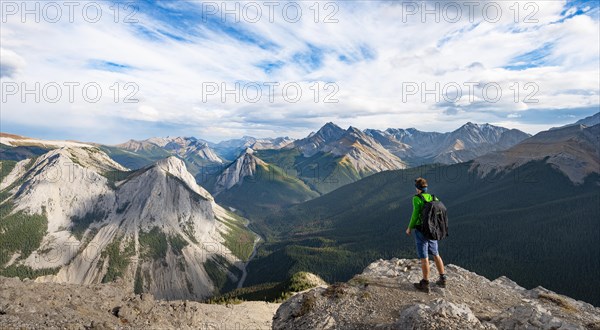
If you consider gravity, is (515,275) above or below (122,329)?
below

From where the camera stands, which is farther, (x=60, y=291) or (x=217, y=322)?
(x=217, y=322)

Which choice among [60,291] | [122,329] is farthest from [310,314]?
[60,291]

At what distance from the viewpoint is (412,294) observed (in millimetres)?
20922

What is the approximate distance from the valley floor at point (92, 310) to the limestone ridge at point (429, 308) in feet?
41.4

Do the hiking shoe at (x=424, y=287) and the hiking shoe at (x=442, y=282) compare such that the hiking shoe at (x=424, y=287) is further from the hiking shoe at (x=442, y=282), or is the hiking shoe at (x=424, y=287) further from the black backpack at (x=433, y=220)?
the black backpack at (x=433, y=220)

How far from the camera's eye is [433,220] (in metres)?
19.8

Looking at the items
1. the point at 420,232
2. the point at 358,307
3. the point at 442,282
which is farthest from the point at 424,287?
the point at 358,307

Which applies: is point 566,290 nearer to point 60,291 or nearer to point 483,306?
point 483,306

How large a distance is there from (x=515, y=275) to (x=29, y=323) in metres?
220

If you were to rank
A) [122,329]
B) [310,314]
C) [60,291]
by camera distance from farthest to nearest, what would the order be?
[60,291] < [122,329] < [310,314]

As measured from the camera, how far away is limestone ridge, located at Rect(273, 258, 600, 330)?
15906 mm

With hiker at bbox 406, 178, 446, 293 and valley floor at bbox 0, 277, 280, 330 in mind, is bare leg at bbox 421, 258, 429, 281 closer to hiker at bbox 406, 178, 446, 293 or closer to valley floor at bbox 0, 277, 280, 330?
hiker at bbox 406, 178, 446, 293

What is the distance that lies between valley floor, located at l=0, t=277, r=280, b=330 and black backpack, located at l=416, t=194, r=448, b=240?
2308cm

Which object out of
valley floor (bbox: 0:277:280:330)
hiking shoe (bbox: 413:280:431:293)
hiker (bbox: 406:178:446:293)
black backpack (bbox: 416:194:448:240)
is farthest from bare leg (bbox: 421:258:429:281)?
valley floor (bbox: 0:277:280:330)
